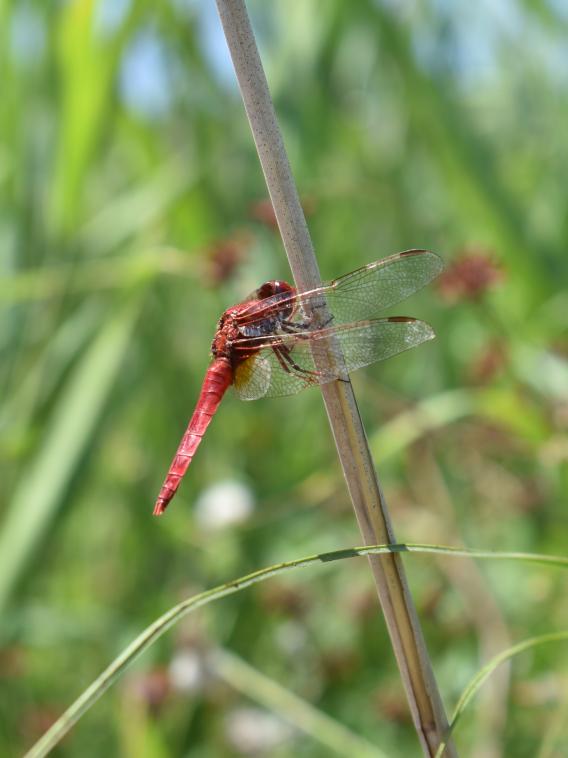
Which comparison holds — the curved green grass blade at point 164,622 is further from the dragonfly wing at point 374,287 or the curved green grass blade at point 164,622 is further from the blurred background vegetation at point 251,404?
the blurred background vegetation at point 251,404

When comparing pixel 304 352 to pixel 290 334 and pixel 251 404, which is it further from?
pixel 251 404

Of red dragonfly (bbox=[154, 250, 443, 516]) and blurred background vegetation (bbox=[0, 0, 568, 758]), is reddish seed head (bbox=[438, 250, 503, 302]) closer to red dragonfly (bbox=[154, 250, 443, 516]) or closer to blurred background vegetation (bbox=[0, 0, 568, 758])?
blurred background vegetation (bbox=[0, 0, 568, 758])

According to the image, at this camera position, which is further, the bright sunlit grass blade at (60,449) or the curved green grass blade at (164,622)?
the bright sunlit grass blade at (60,449)

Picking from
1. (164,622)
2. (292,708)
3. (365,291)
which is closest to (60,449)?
(292,708)

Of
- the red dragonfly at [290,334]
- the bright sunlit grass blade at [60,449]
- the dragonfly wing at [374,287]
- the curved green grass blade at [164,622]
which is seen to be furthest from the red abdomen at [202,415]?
the bright sunlit grass blade at [60,449]

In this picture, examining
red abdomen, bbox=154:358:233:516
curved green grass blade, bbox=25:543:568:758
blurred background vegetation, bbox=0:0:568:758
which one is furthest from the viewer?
blurred background vegetation, bbox=0:0:568:758

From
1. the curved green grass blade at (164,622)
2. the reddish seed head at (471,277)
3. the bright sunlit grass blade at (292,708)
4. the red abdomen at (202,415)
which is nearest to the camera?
the curved green grass blade at (164,622)

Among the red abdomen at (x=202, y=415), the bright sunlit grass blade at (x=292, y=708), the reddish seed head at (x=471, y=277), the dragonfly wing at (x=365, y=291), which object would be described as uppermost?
the reddish seed head at (x=471, y=277)

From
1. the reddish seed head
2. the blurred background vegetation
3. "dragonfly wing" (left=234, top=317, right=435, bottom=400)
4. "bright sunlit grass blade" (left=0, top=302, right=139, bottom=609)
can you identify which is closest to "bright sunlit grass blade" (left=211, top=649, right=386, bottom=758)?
the blurred background vegetation
